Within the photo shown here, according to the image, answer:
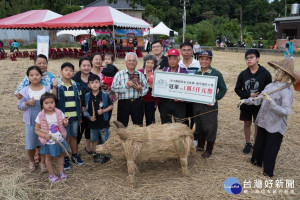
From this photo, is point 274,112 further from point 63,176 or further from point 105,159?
point 63,176

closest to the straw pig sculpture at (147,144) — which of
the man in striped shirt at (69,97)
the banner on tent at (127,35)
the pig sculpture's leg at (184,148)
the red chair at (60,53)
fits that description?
the pig sculpture's leg at (184,148)

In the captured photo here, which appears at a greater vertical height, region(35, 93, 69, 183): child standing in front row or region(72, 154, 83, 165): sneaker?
region(35, 93, 69, 183): child standing in front row

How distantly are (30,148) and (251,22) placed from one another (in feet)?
A: 220

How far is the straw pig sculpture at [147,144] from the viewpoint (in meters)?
3.18

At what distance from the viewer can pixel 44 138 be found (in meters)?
3.17

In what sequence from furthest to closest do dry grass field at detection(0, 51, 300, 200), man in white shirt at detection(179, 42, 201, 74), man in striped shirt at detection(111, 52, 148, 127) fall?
man in white shirt at detection(179, 42, 201, 74) → man in striped shirt at detection(111, 52, 148, 127) → dry grass field at detection(0, 51, 300, 200)

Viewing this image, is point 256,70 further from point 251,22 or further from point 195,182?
point 251,22

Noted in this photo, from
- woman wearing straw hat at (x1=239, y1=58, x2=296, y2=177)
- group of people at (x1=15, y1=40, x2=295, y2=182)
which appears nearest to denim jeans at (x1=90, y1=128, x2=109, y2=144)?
group of people at (x1=15, y1=40, x2=295, y2=182)

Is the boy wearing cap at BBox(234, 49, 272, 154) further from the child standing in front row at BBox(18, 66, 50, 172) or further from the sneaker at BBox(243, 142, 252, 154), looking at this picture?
the child standing in front row at BBox(18, 66, 50, 172)

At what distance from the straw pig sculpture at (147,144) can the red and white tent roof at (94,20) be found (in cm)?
1289

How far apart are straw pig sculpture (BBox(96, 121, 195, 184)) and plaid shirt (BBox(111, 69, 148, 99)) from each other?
0.63m

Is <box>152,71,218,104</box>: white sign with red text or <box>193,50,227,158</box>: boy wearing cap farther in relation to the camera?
<box>193,50,227,158</box>: boy wearing cap

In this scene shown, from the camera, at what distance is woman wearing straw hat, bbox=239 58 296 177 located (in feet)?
10.2

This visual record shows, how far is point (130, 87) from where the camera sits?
3.74m
